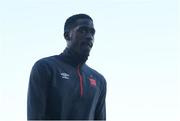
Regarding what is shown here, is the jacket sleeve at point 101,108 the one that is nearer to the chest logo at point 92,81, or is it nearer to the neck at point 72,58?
the chest logo at point 92,81

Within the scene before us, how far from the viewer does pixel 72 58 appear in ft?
19.4

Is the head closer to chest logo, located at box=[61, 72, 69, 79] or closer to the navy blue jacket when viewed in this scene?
the navy blue jacket

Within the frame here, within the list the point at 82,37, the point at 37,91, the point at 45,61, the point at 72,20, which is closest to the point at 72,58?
the point at 82,37

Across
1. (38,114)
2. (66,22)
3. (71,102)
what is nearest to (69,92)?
(71,102)

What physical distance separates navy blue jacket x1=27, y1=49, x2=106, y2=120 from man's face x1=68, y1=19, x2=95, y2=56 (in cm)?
12

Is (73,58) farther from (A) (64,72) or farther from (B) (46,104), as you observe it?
(B) (46,104)

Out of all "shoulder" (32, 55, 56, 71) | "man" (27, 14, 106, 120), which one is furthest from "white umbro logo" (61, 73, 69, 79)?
"shoulder" (32, 55, 56, 71)

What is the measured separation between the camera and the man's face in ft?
19.0

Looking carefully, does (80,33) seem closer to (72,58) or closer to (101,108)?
(72,58)

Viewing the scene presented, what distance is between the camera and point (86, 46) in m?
5.79

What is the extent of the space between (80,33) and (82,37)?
0.08 m

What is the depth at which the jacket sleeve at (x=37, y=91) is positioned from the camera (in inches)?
210

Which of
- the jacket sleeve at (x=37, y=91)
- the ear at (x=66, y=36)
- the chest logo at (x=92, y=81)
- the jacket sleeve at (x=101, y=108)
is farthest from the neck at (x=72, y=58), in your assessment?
the jacket sleeve at (x=101, y=108)

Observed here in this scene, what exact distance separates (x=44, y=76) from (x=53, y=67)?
22 centimetres
